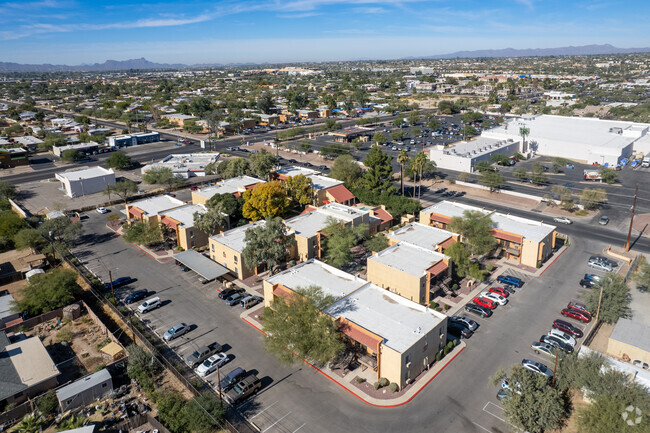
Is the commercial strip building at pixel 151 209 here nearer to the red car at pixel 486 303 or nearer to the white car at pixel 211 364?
the white car at pixel 211 364

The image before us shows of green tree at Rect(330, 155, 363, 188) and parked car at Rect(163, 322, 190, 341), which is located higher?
green tree at Rect(330, 155, 363, 188)

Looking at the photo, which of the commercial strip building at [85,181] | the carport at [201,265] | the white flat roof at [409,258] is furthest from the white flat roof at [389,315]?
the commercial strip building at [85,181]

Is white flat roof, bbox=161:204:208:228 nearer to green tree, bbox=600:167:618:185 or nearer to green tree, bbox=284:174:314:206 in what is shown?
green tree, bbox=284:174:314:206

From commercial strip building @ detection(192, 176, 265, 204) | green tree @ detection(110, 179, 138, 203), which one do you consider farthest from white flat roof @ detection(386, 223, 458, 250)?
green tree @ detection(110, 179, 138, 203)

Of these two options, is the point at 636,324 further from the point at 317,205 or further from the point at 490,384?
the point at 317,205

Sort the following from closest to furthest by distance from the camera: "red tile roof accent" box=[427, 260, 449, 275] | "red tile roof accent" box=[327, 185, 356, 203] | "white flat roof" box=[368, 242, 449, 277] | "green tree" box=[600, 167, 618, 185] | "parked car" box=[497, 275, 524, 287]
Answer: "red tile roof accent" box=[427, 260, 449, 275]
"white flat roof" box=[368, 242, 449, 277]
"parked car" box=[497, 275, 524, 287]
"red tile roof accent" box=[327, 185, 356, 203]
"green tree" box=[600, 167, 618, 185]

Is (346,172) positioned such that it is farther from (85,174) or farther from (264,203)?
(85,174)
